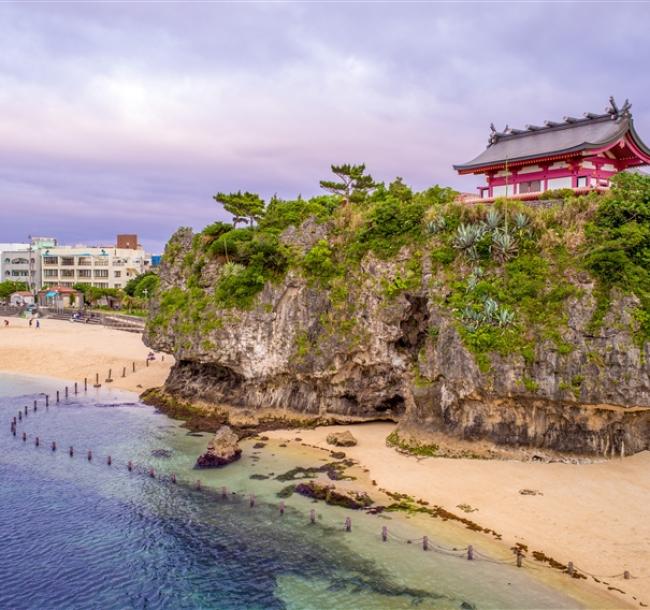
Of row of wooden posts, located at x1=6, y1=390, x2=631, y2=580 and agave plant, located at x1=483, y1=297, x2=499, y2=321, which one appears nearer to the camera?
row of wooden posts, located at x1=6, y1=390, x2=631, y2=580

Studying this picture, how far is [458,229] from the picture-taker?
33.7 metres

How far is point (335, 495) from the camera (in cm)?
2553

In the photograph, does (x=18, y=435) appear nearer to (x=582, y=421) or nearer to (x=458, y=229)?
(x=458, y=229)

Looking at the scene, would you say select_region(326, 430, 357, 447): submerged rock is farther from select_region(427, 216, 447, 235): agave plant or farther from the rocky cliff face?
select_region(427, 216, 447, 235): agave plant

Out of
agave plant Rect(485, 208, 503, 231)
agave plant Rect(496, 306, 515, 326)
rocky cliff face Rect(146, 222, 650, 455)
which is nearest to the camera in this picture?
rocky cliff face Rect(146, 222, 650, 455)

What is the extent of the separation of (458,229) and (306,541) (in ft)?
66.5

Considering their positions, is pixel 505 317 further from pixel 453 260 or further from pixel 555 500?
Result: pixel 555 500

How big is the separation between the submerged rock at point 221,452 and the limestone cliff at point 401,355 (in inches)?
292

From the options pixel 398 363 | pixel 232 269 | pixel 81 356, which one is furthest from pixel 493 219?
pixel 81 356

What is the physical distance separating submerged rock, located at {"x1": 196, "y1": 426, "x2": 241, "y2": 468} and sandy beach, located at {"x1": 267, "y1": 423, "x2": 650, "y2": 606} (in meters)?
6.56

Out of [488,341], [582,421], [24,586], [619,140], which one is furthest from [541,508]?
[619,140]

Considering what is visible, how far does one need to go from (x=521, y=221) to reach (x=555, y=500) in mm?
15604

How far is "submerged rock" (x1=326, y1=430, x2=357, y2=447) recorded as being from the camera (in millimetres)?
32781

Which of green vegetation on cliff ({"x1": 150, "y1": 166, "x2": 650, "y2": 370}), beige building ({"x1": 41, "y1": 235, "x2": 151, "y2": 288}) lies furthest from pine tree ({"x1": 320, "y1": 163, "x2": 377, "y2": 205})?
beige building ({"x1": 41, "y1": 235, "x2": 151, "y2": 288})
